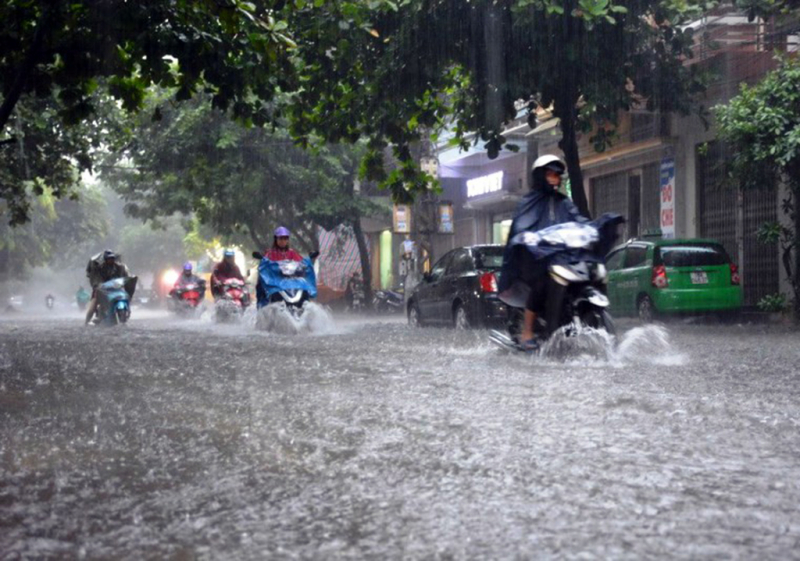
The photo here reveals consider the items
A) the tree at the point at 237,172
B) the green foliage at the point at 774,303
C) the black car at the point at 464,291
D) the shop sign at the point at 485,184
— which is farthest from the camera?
the shop sign at the point at 485,184

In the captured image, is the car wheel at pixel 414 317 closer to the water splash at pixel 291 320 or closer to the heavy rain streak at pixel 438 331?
the heavy rain streak at pixel 438 331

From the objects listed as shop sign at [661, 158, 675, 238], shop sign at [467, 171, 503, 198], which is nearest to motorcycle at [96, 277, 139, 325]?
shop sign at [661, 158, 675, 238]

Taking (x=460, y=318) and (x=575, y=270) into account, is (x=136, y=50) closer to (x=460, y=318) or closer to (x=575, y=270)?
(x=575, y=270)

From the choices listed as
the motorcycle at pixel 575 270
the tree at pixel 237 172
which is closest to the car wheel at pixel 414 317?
the tree at pixel 237 172

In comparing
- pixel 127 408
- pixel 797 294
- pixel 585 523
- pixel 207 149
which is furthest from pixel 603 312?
pixel 207 149

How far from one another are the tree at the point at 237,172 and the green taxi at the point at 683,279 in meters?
13.9

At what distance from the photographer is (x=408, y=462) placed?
525cm

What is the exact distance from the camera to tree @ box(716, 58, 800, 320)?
1781 cm

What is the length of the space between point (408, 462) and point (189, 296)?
2233 centimetres

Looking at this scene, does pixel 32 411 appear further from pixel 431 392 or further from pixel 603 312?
pixel 603 312

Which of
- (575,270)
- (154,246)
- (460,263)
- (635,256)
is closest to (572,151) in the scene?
(635,256)

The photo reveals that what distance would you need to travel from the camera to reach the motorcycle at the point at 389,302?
3547cm

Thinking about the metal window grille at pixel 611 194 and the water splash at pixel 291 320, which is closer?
the water splash at pixel 291 320

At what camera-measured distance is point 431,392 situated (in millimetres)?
7902
